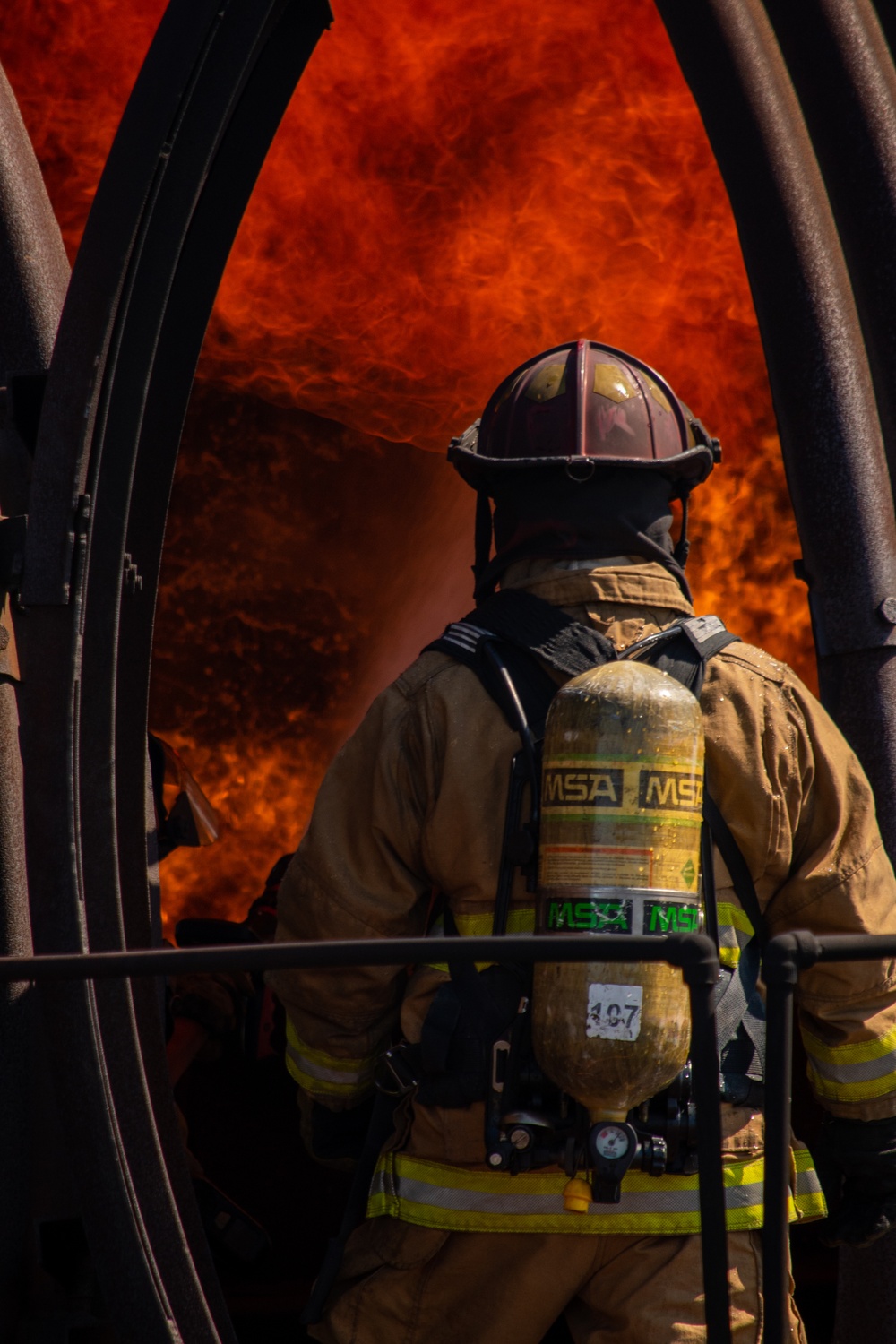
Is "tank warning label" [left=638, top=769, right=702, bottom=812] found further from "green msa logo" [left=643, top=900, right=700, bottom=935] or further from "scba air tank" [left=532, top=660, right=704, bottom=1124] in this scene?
"green msa logo" [left=643, top=900, right=700, bottom=935]

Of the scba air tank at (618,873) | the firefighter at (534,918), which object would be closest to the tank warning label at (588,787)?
the scba air tank at (618,873)

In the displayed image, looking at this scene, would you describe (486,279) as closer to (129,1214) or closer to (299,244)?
(299,244)

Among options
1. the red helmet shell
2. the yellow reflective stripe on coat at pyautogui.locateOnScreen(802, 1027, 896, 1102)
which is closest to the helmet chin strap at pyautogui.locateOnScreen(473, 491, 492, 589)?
the red helmet shell

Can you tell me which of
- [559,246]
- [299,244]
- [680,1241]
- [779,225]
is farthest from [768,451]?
[680,1241]

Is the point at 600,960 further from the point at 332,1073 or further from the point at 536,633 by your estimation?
the point at 332,1073

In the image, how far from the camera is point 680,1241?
2.26 meters

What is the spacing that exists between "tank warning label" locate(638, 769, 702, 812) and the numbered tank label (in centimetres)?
30

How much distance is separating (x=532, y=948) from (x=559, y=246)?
4693 millimetres

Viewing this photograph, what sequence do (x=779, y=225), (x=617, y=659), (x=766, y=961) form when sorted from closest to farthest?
(x=766, y=961)
(x=617, y=659)
(x=779, y=225)

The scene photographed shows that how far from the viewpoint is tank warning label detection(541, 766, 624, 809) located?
6.91 feet

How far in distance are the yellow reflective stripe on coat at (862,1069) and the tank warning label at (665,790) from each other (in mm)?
668

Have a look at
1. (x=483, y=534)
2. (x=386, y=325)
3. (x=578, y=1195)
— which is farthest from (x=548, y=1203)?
(x=386, y=325)

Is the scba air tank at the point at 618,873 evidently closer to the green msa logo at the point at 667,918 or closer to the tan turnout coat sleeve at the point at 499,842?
the green msa logo at the point at 667,918

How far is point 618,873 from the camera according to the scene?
82.0 inches
